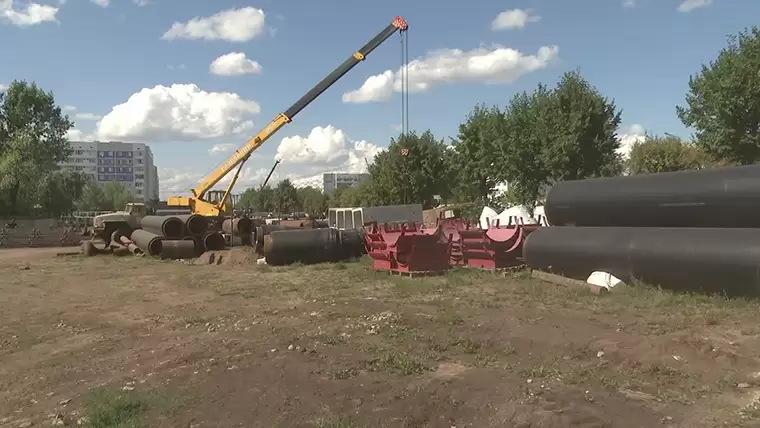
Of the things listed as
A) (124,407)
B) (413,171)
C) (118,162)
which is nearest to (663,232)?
(124,407)

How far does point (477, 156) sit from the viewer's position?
37875 mm

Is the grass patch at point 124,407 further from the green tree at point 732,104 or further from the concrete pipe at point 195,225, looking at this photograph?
the green tree at point 732,104

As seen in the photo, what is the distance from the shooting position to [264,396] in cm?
545

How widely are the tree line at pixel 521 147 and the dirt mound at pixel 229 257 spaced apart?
47.4 ft

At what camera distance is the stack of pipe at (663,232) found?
31.1 feet

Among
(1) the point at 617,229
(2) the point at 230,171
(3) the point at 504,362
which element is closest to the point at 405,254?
(1) the point at 617,229

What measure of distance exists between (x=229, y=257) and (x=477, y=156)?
2139 centimetres

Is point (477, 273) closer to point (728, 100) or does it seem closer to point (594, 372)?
point (594, 372)

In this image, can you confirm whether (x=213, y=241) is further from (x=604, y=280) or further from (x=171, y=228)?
(x=604, y=280)

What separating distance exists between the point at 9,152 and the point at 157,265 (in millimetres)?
29250

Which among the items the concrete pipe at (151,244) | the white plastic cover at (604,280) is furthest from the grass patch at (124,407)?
the concrete pipe at (151,244)

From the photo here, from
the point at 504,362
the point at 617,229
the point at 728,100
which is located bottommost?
the point at 504,362

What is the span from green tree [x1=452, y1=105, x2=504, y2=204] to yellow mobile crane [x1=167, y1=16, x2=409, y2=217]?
1004 cm

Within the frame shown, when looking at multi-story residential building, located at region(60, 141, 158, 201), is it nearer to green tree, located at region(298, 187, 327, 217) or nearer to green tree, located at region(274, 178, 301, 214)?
green tree, located at region(298, 187, 327, 217)
